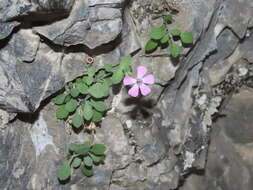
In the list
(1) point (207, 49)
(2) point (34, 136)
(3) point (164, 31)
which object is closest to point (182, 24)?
(3) point (164, 31)

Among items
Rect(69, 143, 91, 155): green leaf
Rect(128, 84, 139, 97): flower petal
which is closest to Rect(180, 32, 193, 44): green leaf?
Rect(128, 84, 139, 97): flower petal

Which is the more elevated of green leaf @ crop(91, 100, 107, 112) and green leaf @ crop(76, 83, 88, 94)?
green leaf @ crop(76, 83, 88, 94)

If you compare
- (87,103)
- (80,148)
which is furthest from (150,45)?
(80,148)

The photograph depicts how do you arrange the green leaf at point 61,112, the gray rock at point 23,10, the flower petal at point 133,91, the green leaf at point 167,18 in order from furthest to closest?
the green leaf at point 167,18 < the green leaf at point 61,112 < the flower petal at point 133,91 < the gray rock at point 23,10

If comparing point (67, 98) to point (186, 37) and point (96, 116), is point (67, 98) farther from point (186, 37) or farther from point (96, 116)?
point (186, 37)

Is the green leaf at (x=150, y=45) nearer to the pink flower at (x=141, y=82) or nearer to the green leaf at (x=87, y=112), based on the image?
the pink flower at (x=141, y=82)

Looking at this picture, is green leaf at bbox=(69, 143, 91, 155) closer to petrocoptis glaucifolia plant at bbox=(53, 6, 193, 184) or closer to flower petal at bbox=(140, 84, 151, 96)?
petrocoptis glaucifolia plant at bbox=(53, 6, 193, 184)

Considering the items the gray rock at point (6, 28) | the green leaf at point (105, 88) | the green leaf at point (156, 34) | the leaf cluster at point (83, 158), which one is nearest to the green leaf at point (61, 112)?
the leaf cluster at point (83, 158)
